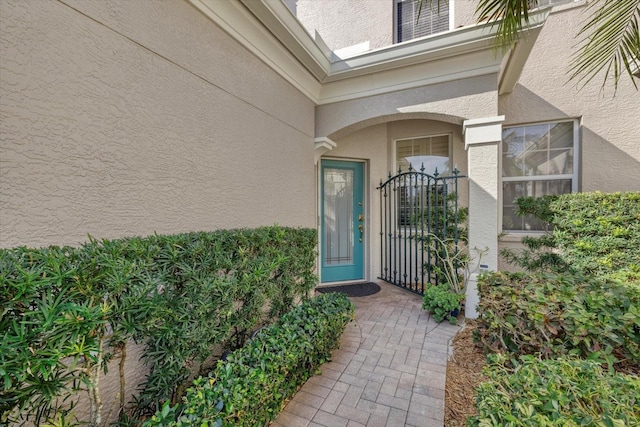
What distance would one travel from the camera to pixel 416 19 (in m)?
4.67

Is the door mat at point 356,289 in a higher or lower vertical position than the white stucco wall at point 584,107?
lower

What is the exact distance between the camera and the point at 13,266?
1.06 meters

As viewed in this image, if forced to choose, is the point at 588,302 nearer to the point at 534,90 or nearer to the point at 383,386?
the point at 383,386

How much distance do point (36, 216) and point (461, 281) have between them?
4.75 metres

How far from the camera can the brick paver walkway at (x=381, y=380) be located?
200 cm

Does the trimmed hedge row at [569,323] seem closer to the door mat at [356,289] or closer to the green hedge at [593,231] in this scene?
→ the green hedge at [593,231]

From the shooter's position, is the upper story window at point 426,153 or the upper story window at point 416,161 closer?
the upper story window at point 416,161

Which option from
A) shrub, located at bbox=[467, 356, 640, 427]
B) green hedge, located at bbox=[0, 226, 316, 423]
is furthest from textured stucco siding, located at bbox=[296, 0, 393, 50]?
shrub, located at bbox=[467, 356, 640, 427]

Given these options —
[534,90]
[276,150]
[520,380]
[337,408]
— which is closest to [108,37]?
[276,150]

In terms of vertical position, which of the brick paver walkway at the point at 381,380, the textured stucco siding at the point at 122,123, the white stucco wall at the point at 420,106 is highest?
the white stucco wall at the point at 420,106

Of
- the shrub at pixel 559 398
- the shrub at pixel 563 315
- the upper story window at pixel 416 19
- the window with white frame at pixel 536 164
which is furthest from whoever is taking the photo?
the upper story window at pixel 416 19

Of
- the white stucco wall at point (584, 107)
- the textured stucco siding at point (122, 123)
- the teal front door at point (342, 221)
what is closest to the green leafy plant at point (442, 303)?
the teal front door at point (342, 221)

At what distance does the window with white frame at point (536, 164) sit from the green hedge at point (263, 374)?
4030 mm

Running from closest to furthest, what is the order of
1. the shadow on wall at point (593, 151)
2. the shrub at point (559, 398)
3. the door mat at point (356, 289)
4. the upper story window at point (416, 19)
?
the shrub at point (559, 398)
the shadow on wall at point (593, 151)
the upper story window at point (416, 19)
the door mat at point (356, 289)
